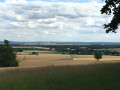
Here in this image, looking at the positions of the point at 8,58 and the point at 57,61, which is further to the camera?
the point at 57,61

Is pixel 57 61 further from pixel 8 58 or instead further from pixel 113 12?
pixel 113 12

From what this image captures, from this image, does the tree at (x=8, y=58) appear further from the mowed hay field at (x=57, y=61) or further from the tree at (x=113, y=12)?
the tree at (x=113, y=12)

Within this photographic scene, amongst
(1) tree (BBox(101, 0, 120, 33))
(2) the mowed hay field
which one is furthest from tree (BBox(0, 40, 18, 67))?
(1) tree (BBox(101, 0, 120, 33))

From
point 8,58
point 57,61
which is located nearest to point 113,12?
point 8,58

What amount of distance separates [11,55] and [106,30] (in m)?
36.6

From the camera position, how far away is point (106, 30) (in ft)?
54.4

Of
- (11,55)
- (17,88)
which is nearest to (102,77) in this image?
(17,88)

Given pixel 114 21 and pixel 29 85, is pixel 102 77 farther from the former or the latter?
pixel 114 21

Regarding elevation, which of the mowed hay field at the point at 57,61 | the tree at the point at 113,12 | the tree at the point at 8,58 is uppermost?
the tree at the point at 113,12

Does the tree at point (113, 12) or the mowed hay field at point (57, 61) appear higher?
the tree at point (113, 12)

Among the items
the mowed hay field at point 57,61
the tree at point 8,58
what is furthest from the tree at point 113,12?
the tree at point 8,58

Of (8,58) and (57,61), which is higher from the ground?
(8,58)

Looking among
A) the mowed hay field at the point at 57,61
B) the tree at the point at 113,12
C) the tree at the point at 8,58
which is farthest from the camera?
the mowed hay field at the point at 57,61

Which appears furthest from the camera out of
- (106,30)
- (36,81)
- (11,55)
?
(11,55)
